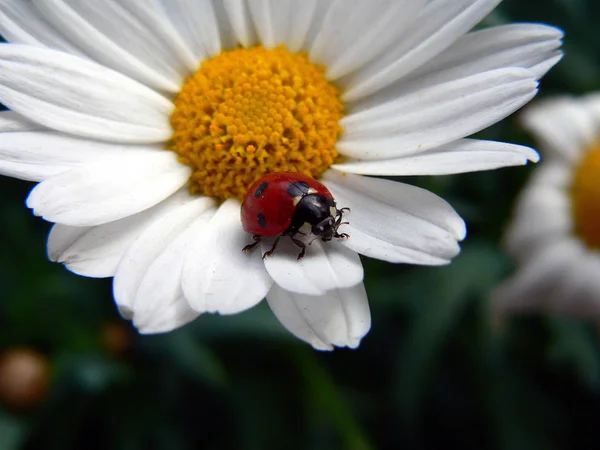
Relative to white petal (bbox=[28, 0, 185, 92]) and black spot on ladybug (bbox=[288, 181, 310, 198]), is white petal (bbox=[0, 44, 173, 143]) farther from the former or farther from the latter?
black spot on ladybug (bbox=[288, 181, 310, 198])

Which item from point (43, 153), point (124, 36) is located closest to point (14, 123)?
point (43, 153)

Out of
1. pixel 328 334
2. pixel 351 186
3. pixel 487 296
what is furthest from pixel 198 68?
pixel 487 296

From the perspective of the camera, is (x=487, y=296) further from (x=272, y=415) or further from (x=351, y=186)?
(x=351, y=186)

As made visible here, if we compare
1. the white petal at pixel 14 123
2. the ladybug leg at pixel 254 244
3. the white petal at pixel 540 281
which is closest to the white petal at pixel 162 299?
the ladybug leg at pixel 254 244

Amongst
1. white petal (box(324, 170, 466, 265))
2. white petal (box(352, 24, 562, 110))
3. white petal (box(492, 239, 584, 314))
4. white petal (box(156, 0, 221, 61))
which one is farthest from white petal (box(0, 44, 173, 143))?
white petal (box(492, 239, 584, 314))

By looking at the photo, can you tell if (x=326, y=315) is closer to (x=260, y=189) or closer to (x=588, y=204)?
(x=260, y=189)

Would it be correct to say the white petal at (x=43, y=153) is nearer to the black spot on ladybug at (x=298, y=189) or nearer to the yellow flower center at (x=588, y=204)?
the black spot on ladybug at (x=298, y=189)

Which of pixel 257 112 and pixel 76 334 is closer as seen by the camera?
pixel 257 112
